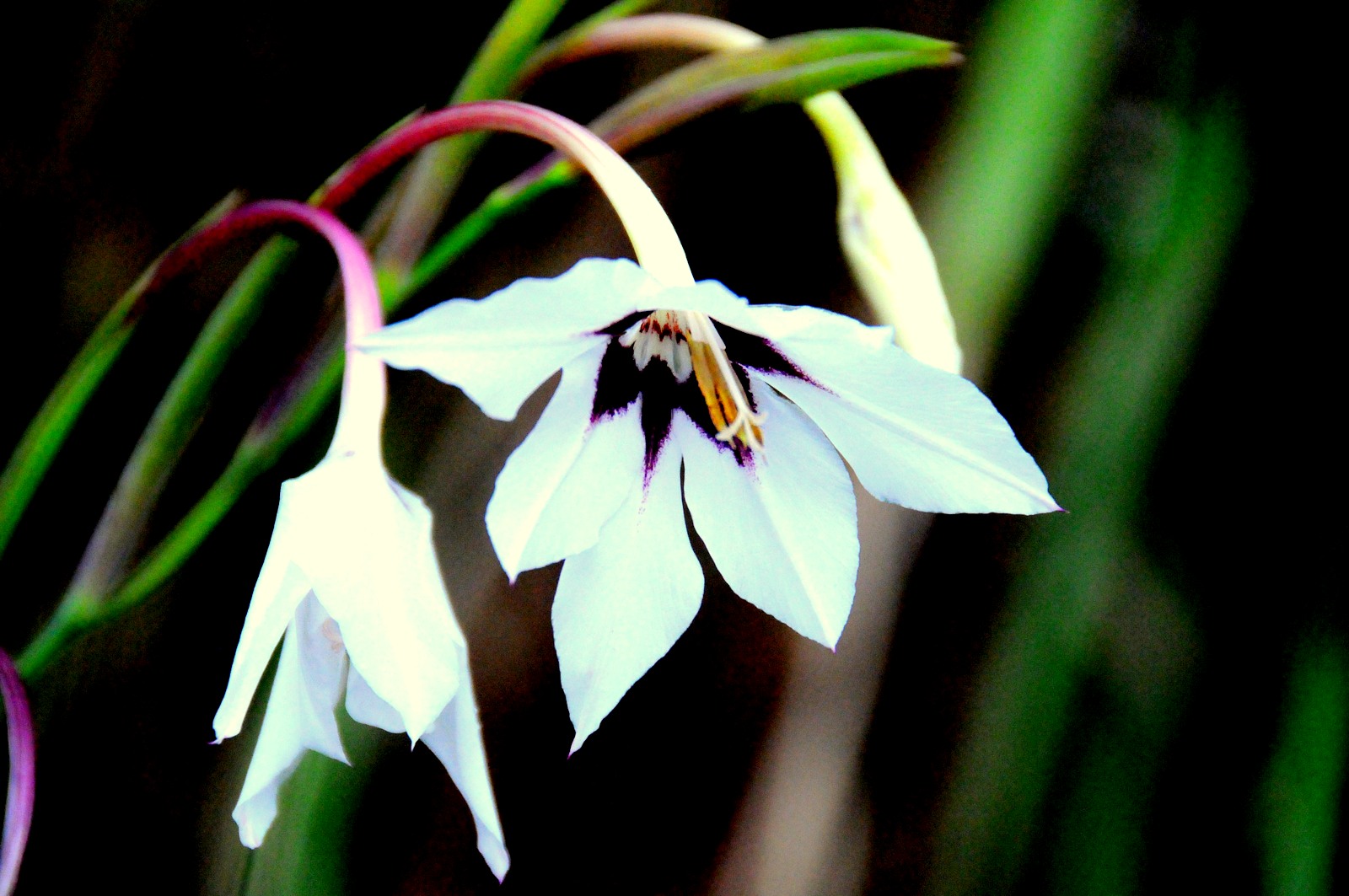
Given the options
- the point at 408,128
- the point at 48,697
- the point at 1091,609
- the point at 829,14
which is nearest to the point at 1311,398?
the point at 1091,609

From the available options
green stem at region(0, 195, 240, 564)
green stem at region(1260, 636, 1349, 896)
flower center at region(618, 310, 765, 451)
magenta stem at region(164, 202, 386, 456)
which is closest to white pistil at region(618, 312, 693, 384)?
flower center at region(618, 310, 765, 451)

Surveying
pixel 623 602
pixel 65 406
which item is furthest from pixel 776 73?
pixel 65 406

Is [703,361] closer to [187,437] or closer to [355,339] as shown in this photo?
[355,339]

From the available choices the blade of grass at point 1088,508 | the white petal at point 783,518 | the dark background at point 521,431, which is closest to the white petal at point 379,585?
the white petal at point 783,518

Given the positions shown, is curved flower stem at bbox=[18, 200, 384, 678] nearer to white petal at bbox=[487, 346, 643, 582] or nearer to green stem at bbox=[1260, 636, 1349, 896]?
white petal at bbox=[487, 346, 643, 582]

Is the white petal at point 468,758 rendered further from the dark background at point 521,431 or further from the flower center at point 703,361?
the dark background at point 521,431

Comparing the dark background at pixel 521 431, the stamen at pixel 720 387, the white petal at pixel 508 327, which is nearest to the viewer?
the white petal at pixel 508 327
